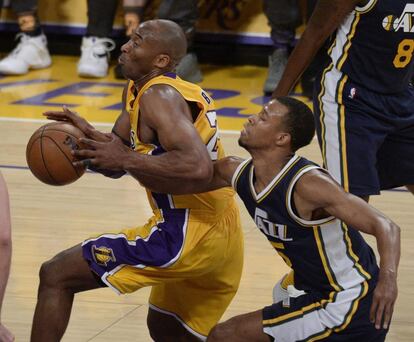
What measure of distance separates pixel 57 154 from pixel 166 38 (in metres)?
0.61

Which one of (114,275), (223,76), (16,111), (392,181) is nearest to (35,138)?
(114,275)

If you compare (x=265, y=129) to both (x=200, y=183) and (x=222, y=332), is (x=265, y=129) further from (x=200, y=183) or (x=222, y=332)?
(x=222, y=332)

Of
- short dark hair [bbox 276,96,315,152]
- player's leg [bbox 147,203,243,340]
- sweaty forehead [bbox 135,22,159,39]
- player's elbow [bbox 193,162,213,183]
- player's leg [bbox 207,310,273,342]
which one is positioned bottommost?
player's leg [bbox 147,203,243,340]

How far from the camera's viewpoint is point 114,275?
396 centimetres

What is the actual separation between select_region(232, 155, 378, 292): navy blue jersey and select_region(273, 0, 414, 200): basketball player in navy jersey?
865 millimetres

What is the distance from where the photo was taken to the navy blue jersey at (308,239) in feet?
12.1

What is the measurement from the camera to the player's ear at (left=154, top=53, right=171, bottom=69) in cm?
412

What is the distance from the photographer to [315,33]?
468 centimetres

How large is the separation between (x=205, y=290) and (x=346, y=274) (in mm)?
717

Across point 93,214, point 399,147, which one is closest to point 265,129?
point 399,147

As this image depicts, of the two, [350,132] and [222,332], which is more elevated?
[350,132]

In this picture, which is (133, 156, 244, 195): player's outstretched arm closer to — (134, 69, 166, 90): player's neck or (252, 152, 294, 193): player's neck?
(252, 152, 294, 193): player's neck

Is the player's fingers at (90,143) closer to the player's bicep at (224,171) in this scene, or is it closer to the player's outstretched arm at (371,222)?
the player's bicep at (224,171)

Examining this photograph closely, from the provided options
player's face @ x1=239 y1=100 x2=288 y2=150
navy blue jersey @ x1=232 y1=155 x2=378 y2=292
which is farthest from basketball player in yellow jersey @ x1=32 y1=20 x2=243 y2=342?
navy blue jersey @ x1=232 y1=155 x2=378 y2=292
